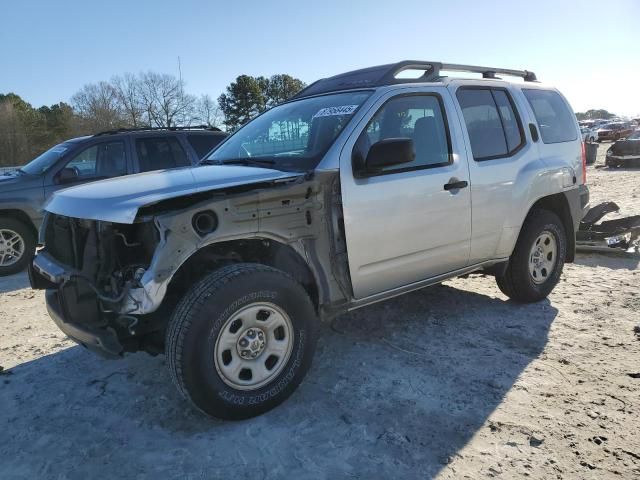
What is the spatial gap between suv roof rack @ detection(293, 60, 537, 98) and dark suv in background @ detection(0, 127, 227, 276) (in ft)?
9.86

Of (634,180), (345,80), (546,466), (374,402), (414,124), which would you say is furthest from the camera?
(634,180)

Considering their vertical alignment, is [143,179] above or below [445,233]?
above

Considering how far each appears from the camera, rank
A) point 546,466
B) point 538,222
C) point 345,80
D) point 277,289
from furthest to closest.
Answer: point 538,222, point 345,80, point 277,289, point 546,466

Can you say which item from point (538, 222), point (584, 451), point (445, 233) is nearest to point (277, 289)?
point (445, 233)

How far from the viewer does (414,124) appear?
12.1 feet

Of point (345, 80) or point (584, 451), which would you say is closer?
point (584, 451)

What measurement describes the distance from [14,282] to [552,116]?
6.77m

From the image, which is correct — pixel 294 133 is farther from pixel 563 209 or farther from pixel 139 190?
pixel 563 209

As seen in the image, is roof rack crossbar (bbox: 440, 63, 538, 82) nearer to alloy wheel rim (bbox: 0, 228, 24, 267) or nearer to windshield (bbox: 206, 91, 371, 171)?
windshield (bbox: 206, 91, 371, 171)

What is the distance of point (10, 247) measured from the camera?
6.68 metres

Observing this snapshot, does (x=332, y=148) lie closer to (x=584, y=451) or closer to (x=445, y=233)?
(x=445, y=233)

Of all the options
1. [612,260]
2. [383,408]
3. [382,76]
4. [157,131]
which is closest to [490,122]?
[382,76]

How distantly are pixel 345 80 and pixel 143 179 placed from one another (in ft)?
6.05

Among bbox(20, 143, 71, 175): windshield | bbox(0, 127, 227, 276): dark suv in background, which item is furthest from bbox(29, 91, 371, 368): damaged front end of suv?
bbox(20, 143, 71, 175): windshield
